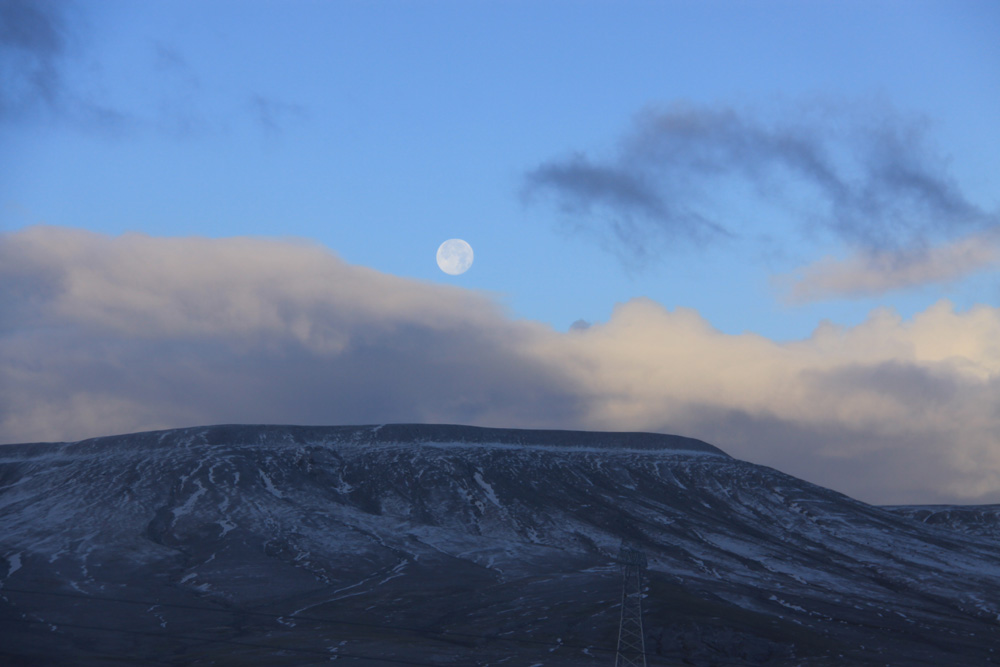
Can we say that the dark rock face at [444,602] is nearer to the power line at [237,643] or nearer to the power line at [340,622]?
the power line at [237,643]

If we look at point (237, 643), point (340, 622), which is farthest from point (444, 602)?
point (237, 643)

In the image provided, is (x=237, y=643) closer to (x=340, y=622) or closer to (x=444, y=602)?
(x=340, y=622)

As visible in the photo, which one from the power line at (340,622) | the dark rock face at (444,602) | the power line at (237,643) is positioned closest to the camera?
the power line at (237,643)

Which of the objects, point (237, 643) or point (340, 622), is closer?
point (237, 643)

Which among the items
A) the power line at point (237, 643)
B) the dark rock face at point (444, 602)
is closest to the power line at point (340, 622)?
the dark rock face at point (444, 602)

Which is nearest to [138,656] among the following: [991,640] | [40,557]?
[40,557]

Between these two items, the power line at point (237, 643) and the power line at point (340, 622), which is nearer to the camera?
the power line at point (237, 643)

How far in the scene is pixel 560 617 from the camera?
139 metres

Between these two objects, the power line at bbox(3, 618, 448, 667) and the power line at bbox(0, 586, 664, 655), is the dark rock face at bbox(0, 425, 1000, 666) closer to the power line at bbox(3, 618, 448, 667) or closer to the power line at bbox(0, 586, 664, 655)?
the power line at bbox(3, 618, 448, 667)

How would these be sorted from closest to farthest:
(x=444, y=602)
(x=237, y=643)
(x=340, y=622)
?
(x=237, y=643), (x=340, y=622), (x=444, y=602)

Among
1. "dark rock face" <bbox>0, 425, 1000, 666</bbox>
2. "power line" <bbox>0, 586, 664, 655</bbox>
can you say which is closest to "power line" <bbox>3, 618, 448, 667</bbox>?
"dark rock face" <bbox>0, 425, 1000, 666</bbox>

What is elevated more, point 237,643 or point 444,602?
point 444,602

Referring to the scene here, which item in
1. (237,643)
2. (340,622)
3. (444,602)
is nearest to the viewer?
(237,643)

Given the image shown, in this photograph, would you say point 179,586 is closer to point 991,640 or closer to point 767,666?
point 767,666
